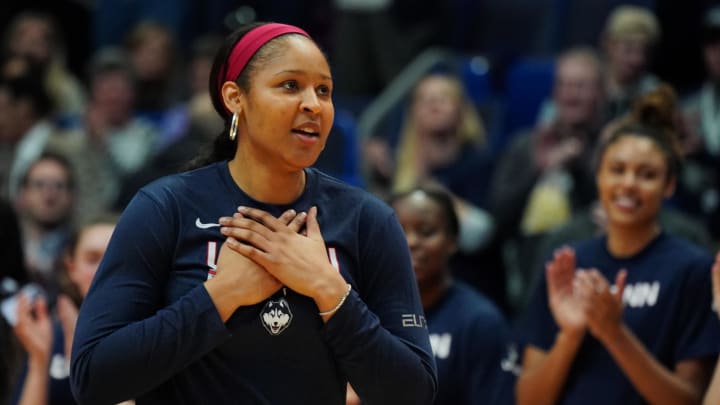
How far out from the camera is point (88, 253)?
429 cm

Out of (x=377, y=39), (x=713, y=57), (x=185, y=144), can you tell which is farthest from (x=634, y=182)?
(x=377, y=39)

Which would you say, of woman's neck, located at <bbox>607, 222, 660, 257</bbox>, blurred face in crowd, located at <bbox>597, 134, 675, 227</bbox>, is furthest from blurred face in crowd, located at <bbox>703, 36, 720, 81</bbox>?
woman's neck, located at <bbox>607, 222, 660, 257</bbox>

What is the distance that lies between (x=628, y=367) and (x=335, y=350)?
158 cm

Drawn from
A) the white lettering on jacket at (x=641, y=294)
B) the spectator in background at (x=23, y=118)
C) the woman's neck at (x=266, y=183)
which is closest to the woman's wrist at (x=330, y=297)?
the woman's neck at (x=266, y=183)

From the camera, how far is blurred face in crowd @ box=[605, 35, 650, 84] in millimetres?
6297

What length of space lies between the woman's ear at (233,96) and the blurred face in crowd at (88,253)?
185 centimetres

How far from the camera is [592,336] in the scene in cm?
393

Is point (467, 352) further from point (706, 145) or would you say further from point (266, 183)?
point (706, 145)

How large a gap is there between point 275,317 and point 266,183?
29 centimetres

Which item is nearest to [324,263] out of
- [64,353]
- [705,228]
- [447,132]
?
[64,353]

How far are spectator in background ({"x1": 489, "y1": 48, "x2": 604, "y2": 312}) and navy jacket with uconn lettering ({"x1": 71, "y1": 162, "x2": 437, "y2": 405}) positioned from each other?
3.28m

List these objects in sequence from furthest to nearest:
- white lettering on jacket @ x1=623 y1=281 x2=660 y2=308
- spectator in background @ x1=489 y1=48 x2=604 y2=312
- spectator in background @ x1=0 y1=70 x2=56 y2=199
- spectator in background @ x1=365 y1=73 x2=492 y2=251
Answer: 1. spectator in background @ x1=0 y1=70 x2=56 y2=199
2. spectator in background @ x1=365 y1=73 x2=492 y2=251
3. spectator in background @ x1=489 y1=48 x2=604 y2=312
4. white lettering on jacket @ x1=623 y1=281 x2=660 y2=308

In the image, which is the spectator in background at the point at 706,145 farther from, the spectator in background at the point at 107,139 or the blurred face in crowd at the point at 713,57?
the spectator in background at the point at 107,139

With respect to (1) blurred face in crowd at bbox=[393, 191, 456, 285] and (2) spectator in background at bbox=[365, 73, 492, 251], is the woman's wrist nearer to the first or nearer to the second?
(1) blurred face in crowd at bbox=[393, 191, 456, 285]
